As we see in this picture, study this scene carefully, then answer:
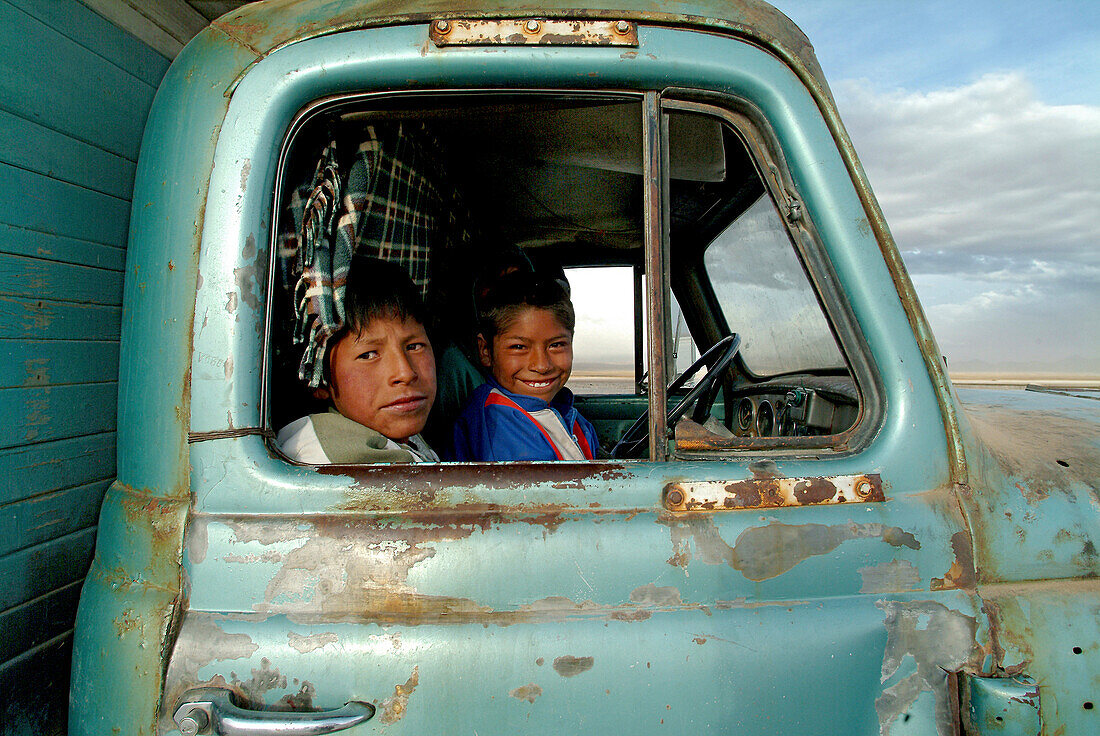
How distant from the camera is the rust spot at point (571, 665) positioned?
0.82 meters

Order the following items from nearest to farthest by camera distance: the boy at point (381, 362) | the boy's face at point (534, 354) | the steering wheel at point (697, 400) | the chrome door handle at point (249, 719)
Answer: the chrome door handle at point (249, 719)
the boy at point (381, 362)
the steering wheel at point (697, 400)
the boy's face at point (534, 354)

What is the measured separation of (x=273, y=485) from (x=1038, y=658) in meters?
1.15

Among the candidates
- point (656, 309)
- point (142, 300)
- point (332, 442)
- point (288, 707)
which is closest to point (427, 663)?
point (288, 707)

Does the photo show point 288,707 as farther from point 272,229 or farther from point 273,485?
point 272,229

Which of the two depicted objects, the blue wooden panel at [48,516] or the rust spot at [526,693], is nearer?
the rust spot at [526,693]

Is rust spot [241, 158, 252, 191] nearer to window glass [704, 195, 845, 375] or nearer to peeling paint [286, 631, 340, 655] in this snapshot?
peeling paint [286, 631, 340, 655]

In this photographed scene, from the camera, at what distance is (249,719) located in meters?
0.77

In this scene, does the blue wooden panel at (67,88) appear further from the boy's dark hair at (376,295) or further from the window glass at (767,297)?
the window glass at (767,297)

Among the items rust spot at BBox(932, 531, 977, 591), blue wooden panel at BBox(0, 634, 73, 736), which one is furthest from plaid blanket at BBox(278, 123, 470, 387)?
rust spot at BBox(932, 531, 977, 591)

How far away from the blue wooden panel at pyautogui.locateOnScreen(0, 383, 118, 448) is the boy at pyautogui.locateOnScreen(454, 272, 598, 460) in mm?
835

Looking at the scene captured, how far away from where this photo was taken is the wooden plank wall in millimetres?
1067

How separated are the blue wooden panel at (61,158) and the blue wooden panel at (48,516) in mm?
630

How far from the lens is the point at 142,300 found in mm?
967

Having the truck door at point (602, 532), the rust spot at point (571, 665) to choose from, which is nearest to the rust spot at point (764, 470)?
the truck door at point (602, 532)
